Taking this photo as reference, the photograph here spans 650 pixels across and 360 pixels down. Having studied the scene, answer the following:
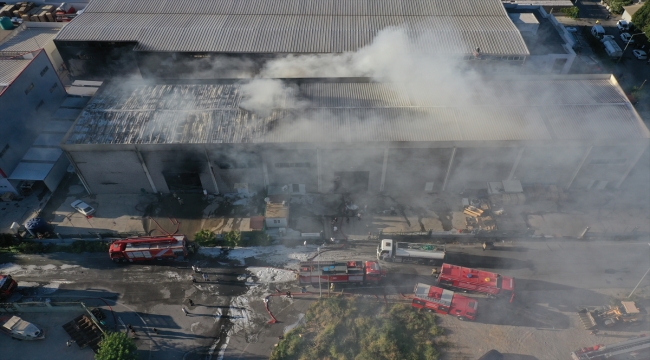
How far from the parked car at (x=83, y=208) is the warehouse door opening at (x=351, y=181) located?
20881mm

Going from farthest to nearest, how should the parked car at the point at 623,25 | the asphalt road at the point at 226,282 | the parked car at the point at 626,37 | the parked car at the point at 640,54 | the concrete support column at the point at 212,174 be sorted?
the parked car at the point at 623,25 < the parked car at the point at 626,37 < the parked car at the point at 640,54 < the concrete support column at the point at 212,174 < the asphalt road at the point at 226,282

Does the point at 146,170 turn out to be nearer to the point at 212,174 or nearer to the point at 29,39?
the point at 212,174

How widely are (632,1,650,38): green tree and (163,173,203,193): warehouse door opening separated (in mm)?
54507

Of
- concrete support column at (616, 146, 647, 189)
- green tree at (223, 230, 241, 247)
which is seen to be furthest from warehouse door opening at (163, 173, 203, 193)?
concrete support column at (616, 146, 647, 189)

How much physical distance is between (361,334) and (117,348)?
14.9m

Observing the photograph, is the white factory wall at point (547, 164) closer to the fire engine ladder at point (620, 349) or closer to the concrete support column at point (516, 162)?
the concrete support column at point (516, 162)

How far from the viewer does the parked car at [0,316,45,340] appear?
27250 mm

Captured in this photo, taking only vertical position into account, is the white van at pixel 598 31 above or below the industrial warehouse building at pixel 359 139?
below

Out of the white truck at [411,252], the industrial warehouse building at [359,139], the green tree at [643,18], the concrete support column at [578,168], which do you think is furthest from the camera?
the green tree at [643,18]

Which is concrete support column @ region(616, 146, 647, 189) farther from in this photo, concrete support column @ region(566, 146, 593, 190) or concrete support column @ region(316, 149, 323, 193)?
concrete support column @ region(316, 149, 323, 193)

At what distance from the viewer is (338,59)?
40.4m

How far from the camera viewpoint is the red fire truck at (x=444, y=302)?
28.0 m

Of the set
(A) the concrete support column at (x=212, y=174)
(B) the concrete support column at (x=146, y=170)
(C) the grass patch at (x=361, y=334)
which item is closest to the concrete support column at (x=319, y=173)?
(A) the concrete support column at (x=212, y=174)

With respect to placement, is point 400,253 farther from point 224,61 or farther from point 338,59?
point 224,61
